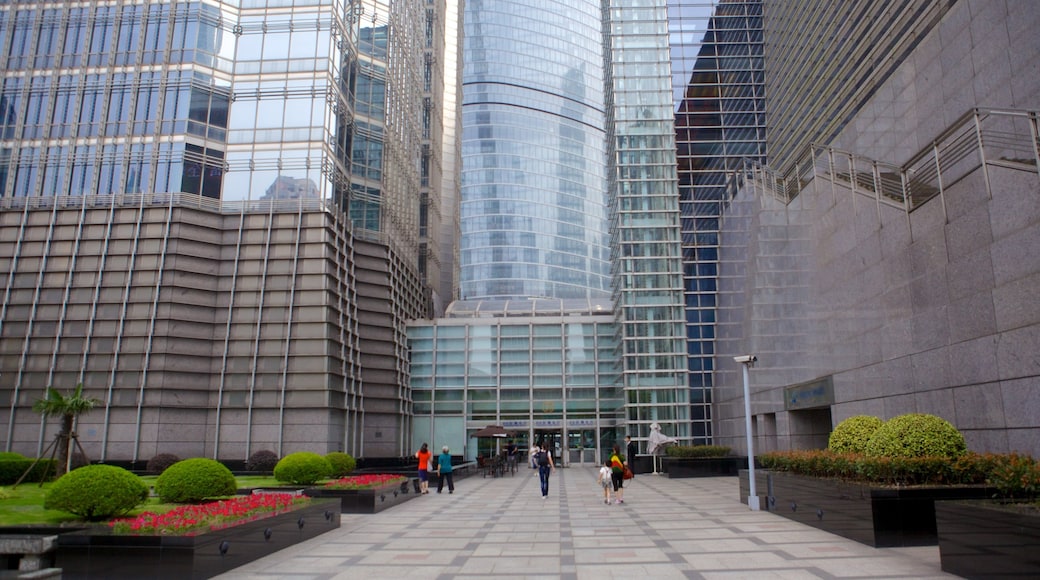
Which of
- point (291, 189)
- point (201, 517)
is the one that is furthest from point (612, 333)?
point (201, 517)

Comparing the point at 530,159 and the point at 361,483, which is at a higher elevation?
the point at 530,159

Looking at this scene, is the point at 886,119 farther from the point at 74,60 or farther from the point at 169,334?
the point at 74,60

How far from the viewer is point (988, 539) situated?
8766 millimetres

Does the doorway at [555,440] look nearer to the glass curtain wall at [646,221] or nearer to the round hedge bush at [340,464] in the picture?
the glass curtain wall at [646,221]

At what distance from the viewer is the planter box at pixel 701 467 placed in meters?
34.2

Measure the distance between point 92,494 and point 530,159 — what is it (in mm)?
97732

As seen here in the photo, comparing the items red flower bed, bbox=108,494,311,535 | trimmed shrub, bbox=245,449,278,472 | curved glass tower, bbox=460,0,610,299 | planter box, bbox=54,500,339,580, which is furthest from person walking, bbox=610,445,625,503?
curved glass tower, bbox=460,0,610,299

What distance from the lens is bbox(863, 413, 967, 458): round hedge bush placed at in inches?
503

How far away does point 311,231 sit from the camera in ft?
125

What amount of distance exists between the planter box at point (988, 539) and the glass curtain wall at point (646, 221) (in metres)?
32.8

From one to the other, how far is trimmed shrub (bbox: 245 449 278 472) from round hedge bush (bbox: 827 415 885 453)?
25966mm

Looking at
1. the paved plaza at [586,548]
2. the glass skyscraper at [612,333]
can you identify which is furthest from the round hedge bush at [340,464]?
the glass skyscraper at [612,333]

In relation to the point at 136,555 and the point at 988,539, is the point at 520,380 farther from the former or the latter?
the point at 988,539

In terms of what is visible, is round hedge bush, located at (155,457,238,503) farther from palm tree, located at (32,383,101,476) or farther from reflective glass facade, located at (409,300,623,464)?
reflective glass facade, located at (409,300,623,464)
